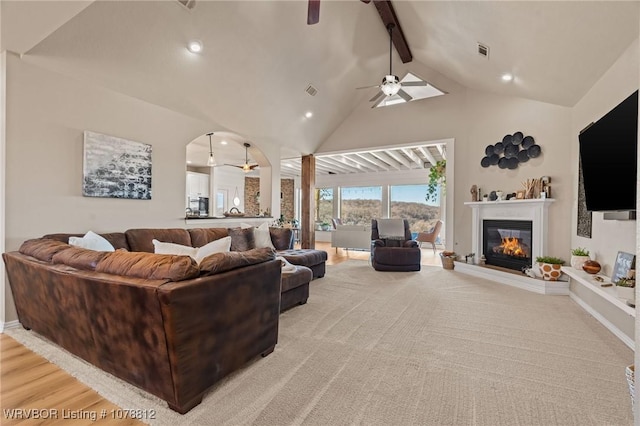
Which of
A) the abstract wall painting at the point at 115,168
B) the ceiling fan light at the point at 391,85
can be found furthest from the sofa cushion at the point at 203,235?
the ceiling fan light at the point at 391,85

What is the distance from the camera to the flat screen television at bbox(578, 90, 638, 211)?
2.13 meters

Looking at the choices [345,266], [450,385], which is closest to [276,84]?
[345,266]

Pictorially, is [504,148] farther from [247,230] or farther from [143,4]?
[143,4]

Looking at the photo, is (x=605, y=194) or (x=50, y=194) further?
(x=50, y=194)

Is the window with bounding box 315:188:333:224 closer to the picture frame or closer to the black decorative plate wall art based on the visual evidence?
the black decorative plate wall art

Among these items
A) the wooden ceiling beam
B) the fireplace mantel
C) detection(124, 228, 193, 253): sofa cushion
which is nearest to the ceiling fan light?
the wooden ceiling beam

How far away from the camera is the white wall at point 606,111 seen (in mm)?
2525

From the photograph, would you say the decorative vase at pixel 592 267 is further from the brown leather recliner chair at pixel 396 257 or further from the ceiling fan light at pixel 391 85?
the ceiling fan light at pixel 391 85

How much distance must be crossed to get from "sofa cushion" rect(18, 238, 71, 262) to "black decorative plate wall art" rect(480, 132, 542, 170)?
5.82 m

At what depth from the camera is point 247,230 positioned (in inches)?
187

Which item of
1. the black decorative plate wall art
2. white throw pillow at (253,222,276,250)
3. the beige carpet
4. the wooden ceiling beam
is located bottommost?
the beige carpet

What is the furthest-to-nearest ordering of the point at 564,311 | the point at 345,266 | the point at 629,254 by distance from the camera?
the point at 345,266 → the point at 564,311 → the point at 629,254

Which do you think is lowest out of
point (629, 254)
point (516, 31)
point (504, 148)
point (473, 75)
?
point (629, 254)

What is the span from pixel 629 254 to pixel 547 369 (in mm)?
1337
